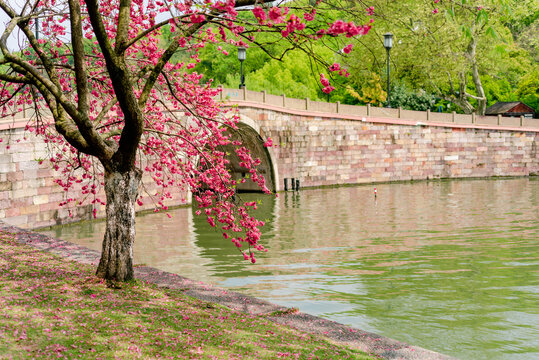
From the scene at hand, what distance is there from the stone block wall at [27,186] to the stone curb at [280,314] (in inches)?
307

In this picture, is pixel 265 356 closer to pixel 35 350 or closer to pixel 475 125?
pixel 35 350

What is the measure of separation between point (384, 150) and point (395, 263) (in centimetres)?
2361

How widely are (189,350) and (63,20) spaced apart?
7454 mm

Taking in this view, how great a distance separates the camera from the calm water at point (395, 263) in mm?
10531

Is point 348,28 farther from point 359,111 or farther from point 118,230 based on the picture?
point 359,111

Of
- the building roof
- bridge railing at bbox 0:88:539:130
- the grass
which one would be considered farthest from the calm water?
the building roof

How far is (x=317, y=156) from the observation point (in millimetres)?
36656

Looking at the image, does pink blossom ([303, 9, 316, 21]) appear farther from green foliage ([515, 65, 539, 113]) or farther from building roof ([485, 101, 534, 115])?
green foliage ([515, 65, 539, 113])

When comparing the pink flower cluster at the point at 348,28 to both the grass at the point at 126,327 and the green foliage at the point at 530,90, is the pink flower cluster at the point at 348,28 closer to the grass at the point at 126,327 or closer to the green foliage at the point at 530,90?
the grass at the point at 126,327

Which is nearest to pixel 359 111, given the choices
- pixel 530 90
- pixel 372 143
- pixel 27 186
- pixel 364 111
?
pixel 364 111

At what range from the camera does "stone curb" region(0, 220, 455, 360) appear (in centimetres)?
727

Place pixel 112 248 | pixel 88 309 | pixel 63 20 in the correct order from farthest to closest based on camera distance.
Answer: pixel 63 20 < pixel 112 248 < pixel 88 309

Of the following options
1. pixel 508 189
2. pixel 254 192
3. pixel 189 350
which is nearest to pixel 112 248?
pixel 189 350

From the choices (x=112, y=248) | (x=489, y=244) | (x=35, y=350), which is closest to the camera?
(x=35, y=350)
